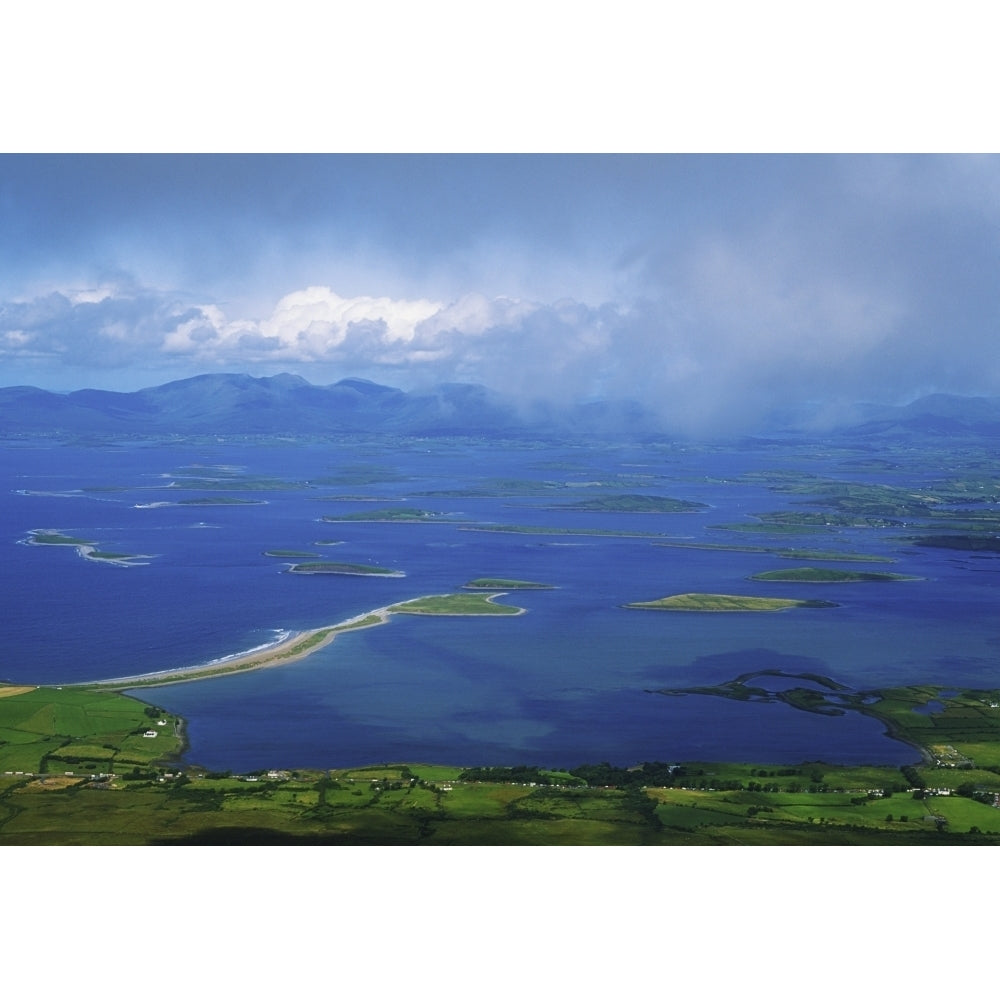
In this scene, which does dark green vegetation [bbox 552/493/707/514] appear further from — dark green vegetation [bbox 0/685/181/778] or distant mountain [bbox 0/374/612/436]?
dark green vegetation [bbox 0/685/181/778]

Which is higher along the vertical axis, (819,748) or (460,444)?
(460,444)

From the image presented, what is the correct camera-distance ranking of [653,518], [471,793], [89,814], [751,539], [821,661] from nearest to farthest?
1. [89,814]
2. [471,793]
3. [821,661]
4. [751,539]
5. [653,518]

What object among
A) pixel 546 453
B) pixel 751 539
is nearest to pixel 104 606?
pixel 546 453

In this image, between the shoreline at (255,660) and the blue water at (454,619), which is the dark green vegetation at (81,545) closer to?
the blue water at (454,619)

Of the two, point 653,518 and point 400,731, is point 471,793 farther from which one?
point 653,518

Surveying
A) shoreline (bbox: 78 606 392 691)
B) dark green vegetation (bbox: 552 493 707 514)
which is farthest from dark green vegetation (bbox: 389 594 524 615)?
dark green vegetation (bbox: 552 493 707 514)

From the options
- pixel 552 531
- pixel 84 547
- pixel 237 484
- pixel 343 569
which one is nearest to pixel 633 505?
pixel 552 531

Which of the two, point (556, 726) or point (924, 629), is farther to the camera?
point (924, 629)
